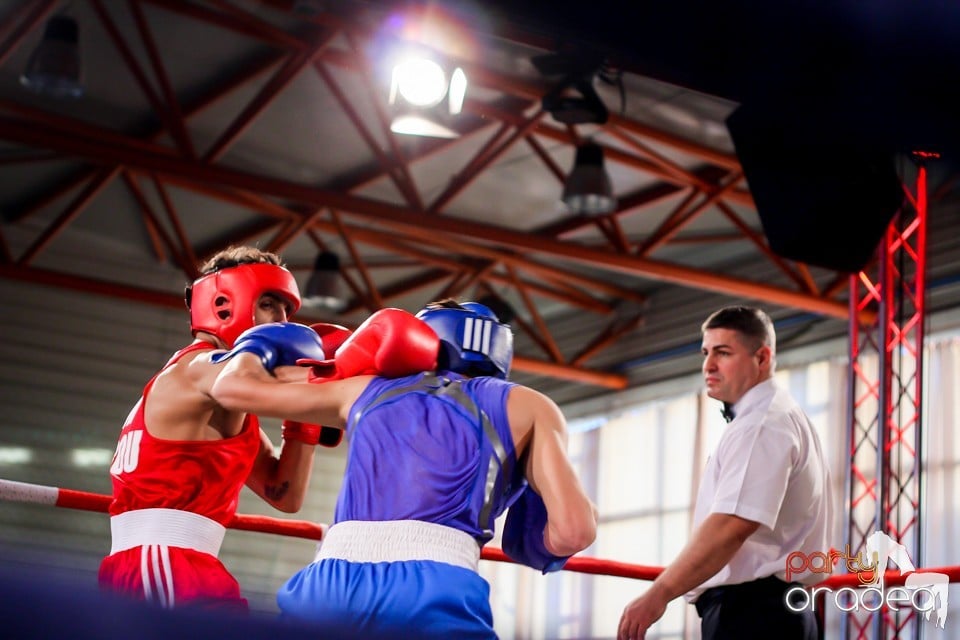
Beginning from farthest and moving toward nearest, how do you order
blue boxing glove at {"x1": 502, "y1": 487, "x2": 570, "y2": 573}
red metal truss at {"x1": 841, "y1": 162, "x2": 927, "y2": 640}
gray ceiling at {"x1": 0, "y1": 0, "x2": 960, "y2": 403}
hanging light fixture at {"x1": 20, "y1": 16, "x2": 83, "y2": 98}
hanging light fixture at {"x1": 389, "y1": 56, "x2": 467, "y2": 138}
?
gray ceiling at {"x1": 0, "y1": 0, "x2": 960, "y2": 403} < hanging light fixture at {"x1": 20, "y1": 16, "x2": 83, "y2": 98} < hanging light fixture at {"x1": 389, "y1": 56, "x2": 467, "y2": 138} < red metal truss at {"x1": 841, "y1": 162, "x2": 927, "y2": 640} < blue boxing glove at {"x1": 502, "y1": 487, "x2": 570, "y2": 573}

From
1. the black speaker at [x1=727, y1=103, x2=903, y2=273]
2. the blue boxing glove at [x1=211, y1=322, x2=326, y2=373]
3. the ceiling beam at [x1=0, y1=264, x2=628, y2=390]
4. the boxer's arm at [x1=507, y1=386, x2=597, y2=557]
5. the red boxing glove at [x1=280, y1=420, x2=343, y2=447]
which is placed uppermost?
the ceiling beam at [x1=0, y1=264, x2=628, y2=390]

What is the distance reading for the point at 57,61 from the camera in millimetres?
6285

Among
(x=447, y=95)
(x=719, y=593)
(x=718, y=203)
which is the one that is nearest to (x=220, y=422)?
(x=719, y=593)

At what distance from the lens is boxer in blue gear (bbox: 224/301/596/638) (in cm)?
204

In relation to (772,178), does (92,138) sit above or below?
above

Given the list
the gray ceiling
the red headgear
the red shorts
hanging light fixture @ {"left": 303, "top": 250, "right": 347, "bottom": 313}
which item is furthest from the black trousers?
hanging light fixture @ {"left": 303, "top": 250, "right": 347, "bottom": 313}

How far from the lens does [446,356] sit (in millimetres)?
2252

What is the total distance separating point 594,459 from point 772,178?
318 inches

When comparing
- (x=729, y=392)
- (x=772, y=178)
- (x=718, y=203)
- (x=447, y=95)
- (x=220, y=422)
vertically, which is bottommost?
(x=220, y=422)

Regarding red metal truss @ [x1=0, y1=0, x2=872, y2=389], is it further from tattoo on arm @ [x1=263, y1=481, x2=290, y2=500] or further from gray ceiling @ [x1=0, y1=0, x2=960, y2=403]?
tattoo on arm @ [x1=263, y1=481, x2=290, y2=500]

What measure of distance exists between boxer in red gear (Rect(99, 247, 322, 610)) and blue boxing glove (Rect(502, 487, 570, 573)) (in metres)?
0.56

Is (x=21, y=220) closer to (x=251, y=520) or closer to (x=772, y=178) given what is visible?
(x=251, y=520)

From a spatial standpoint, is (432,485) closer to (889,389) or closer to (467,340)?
(467,340)

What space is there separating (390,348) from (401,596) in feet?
1.43
